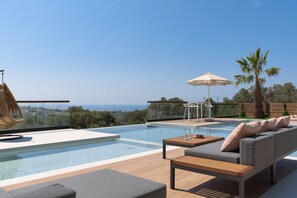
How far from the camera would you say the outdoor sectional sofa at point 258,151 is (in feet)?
9.72

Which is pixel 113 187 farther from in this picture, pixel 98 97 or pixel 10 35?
pixel 98 97

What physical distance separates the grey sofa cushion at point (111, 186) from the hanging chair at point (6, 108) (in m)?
5.30

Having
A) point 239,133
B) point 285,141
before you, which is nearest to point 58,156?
point 239,133

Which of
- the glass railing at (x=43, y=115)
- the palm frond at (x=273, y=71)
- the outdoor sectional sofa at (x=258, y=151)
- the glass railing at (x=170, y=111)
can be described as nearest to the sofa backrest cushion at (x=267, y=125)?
the outdoor sectional sofa at (x=258, y=151)

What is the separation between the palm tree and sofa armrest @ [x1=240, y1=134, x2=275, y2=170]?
13.5 m

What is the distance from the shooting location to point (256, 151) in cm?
298

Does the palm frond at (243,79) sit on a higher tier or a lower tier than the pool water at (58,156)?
higher

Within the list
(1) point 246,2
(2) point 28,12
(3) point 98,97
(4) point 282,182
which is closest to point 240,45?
(1) point 246,2

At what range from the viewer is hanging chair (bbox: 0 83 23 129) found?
665 cm

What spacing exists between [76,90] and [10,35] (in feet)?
52.9

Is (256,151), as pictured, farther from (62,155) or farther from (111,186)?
(62,155)

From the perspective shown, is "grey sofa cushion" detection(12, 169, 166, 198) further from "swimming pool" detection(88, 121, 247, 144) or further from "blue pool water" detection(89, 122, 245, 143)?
"blue pool water" detection(89, 122, 245, 143)

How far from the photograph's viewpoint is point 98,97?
32719 millimetres

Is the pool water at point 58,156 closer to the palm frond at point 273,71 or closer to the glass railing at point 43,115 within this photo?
the glass railing at point 43,115
